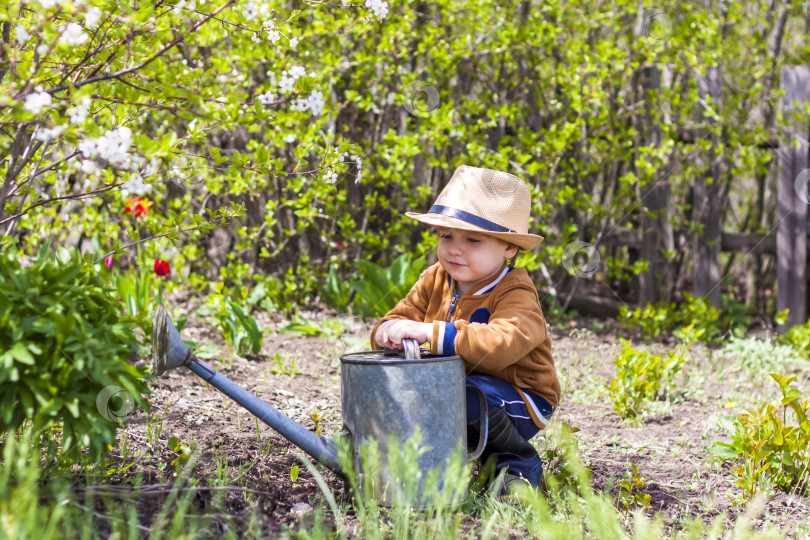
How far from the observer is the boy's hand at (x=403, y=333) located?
1.97 metres

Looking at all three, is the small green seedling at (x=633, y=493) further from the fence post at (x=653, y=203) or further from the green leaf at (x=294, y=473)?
the fence post at (x=653, y=203)

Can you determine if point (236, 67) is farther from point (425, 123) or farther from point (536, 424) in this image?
point (536, 424)

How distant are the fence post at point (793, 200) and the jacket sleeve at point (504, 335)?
10.6 feet

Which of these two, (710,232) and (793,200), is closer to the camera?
(793,200)

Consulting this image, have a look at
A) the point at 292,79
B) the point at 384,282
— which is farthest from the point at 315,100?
the point at 384,282

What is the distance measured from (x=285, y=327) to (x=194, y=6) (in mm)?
2391

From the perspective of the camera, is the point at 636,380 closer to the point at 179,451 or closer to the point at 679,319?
the point at 679,319

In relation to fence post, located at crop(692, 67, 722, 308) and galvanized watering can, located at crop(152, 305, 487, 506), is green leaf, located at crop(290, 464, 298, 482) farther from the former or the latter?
fence post, located at crop(692, 67, 722, 308)

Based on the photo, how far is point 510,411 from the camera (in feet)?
6.86

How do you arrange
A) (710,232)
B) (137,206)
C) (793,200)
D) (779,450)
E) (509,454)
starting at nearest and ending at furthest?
(509,454) → (779,450) → (137,206) → (793,200) → (710,232)

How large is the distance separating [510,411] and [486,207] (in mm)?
595

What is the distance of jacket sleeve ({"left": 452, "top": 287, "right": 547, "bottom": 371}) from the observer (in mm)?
1929

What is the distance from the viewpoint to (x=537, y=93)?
4656 millimetres

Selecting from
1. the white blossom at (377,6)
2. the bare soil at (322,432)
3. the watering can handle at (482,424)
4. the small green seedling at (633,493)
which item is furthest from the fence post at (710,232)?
the white blossom at (377,6)
